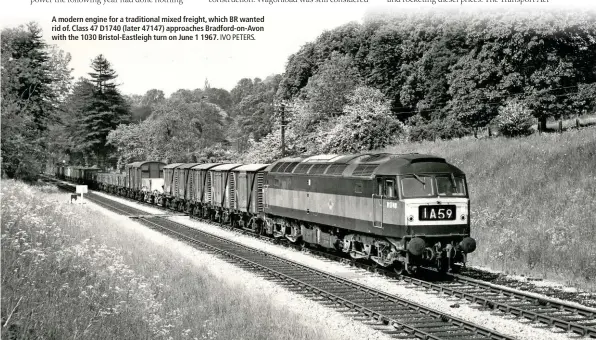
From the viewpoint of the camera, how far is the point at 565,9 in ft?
121

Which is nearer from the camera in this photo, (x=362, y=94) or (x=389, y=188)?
(x=389, y=188)

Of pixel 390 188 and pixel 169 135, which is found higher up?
pixel 169 135

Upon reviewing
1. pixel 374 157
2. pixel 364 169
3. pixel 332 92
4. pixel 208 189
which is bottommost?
pixel 208 189

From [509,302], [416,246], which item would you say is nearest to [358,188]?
[416,246]

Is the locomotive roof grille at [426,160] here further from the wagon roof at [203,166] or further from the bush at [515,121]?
the wagon roof at [203,166]

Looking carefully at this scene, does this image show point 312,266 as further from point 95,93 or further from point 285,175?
point 95,93

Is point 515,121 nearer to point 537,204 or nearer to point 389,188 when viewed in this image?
point 537,204

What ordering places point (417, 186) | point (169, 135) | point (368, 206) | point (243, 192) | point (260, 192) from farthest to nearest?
point (169, 135)
point (243, 192)
point (260, 192)
point (368, 206)
point (417, 186)

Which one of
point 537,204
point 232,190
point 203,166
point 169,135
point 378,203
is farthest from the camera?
point 169,135

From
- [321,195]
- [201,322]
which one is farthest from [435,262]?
[201,322]

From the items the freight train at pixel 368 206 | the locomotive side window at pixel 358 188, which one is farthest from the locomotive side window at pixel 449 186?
the locomotive side window at pixel 358 188

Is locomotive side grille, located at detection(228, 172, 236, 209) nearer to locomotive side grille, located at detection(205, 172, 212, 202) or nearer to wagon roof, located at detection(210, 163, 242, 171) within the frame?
wagon roof, located at detection(210, 163, 242, 171)

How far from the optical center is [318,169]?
2419 centimetres

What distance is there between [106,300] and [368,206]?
10.1 meters
